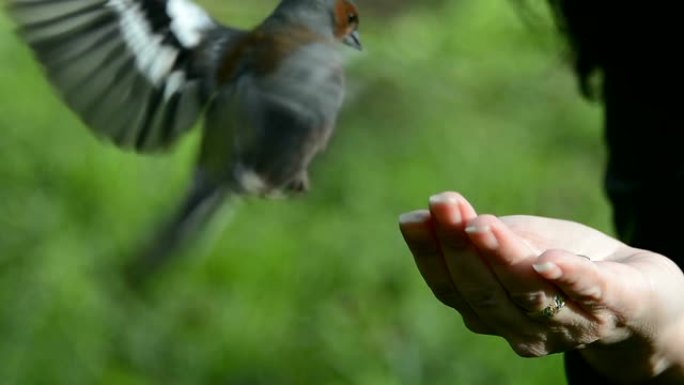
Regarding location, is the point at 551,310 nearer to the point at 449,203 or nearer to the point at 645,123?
the point at 449,203

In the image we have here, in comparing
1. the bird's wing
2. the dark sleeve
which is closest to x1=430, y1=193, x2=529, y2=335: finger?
the bird's wing

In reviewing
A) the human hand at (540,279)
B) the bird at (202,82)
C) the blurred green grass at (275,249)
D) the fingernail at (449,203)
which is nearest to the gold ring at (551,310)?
the human hand at (540,279)

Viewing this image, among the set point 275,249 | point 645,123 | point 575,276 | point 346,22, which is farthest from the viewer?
point 275,249

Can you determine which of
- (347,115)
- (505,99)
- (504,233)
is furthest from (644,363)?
(505,99)

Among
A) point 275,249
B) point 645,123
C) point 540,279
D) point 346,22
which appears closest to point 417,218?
point 540,279

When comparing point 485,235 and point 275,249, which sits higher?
point 485,235

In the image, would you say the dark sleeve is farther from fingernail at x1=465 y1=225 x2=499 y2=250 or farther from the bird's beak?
the bird's beak
